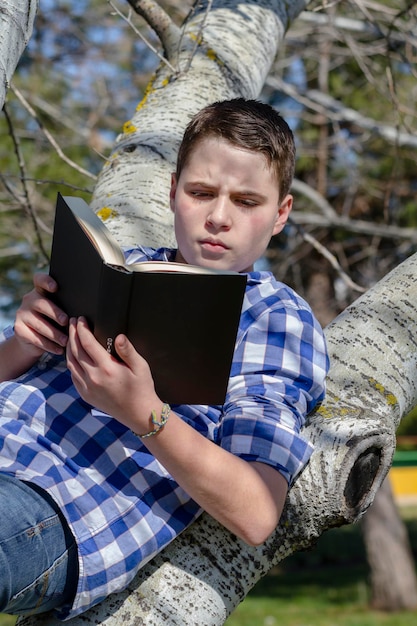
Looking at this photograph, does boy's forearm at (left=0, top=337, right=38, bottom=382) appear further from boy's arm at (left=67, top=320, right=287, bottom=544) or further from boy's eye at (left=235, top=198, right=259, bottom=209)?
boy's eye at (left=235, top=198, right=259, bottom=209)

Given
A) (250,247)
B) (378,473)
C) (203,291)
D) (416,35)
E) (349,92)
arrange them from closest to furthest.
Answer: (203,291) < (378,473) < (250,247) < (416,35) < (349,92)

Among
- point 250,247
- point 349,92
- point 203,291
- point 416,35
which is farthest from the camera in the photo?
point 349,92

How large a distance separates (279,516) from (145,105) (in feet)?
5.85

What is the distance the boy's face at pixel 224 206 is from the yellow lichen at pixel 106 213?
61cm

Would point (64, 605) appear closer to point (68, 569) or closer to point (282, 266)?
point (68, 569)

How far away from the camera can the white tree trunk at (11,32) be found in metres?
1.44

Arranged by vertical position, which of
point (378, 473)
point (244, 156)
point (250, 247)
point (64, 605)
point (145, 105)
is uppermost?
point (145, 105)

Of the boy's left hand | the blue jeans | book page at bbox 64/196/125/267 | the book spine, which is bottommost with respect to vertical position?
the blue jeans

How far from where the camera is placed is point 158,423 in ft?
4.34

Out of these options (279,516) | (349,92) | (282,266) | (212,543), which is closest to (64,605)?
(212,543)

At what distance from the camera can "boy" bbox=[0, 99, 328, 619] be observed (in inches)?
53.1

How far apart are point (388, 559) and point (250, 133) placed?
27.9ft

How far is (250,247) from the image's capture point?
172 centimetres

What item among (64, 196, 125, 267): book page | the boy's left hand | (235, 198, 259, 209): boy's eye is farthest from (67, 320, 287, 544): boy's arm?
(235, 198, 259, 209): boy's eye
